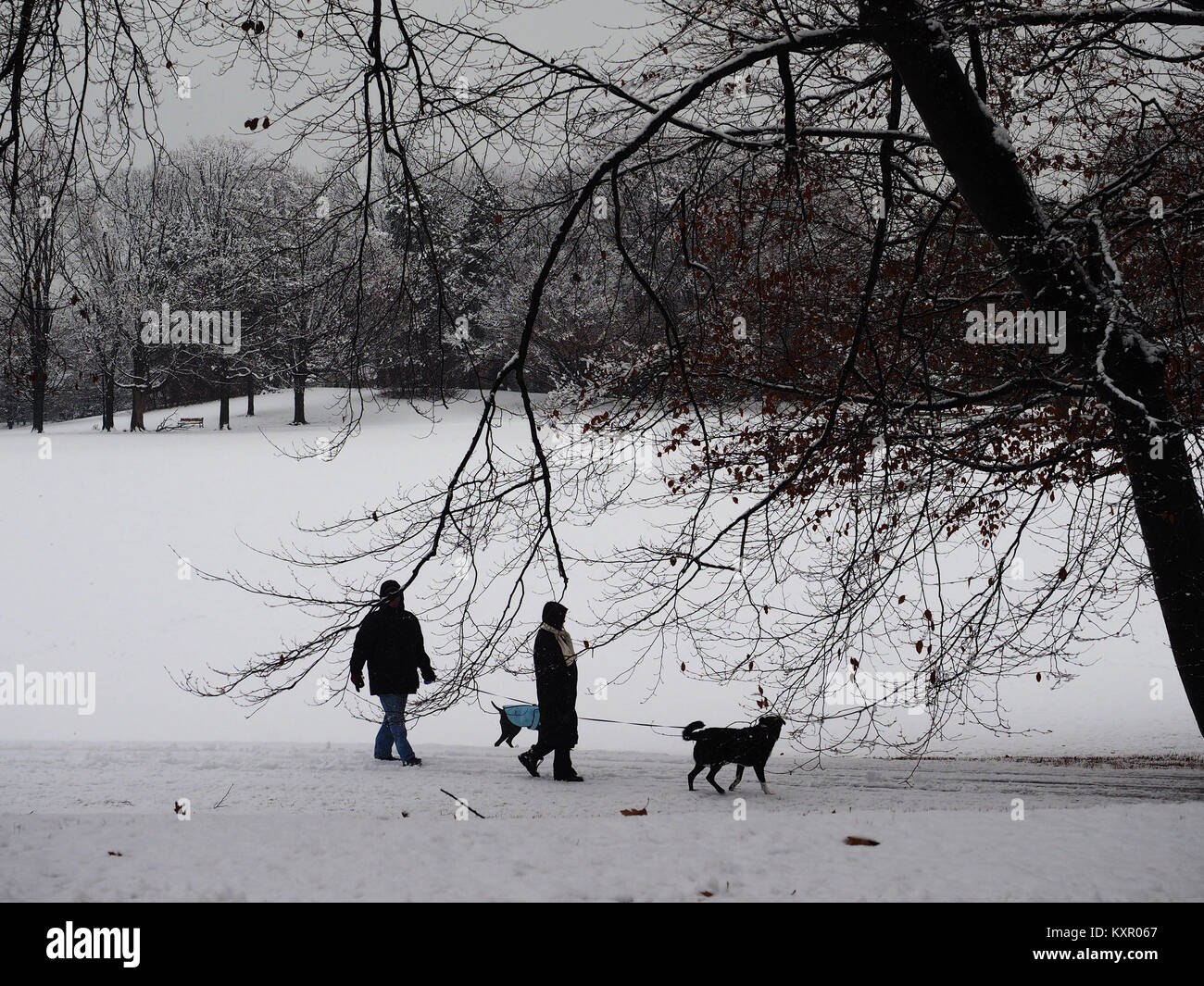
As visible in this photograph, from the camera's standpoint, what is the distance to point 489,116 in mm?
5898

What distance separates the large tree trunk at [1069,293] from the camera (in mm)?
6293

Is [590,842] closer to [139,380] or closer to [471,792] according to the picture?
[471,792]

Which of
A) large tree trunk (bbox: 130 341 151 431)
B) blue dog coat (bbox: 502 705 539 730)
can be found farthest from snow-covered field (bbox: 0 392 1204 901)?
large tree trunk (bbox: 130 341 151 431)

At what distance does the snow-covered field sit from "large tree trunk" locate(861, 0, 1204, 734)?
1.89 m

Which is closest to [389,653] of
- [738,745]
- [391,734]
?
[391,734]

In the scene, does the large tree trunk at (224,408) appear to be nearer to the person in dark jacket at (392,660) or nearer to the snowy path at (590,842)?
the person in dark jacket at (392,660)

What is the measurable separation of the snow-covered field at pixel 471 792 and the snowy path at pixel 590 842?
0.08 feet

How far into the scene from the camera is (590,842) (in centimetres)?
599

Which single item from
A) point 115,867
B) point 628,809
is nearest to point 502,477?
point 628,809

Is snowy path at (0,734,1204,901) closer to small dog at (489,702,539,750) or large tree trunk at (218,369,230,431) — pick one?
small dog at (489,702,539,750)

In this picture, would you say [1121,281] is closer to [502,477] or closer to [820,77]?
[820,77]

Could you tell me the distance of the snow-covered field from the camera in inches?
208

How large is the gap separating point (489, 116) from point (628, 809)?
5.24m
